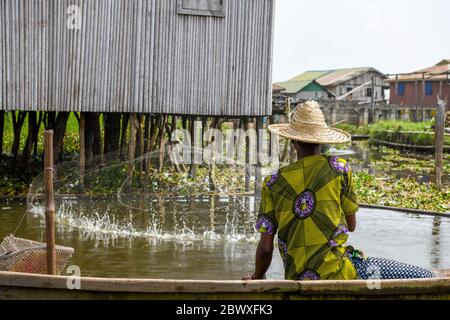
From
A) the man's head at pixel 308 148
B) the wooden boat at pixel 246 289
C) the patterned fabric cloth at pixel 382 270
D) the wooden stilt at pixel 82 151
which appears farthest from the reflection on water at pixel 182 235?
the man's head at pixel 308 148

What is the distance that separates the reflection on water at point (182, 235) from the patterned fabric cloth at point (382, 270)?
12.2 feet

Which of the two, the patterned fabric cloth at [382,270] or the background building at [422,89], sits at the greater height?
the background building at [422,89]

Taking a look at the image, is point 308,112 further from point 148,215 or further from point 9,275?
point 148,215

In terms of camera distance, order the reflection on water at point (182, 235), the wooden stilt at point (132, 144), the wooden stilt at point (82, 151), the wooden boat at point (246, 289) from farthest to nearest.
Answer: the wooden stilt at point (132, 144), the wooden stilt at point (82, 151), the reflection on water at point (182, 235), the wooden boat at point (246, 289)

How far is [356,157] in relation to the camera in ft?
99.0

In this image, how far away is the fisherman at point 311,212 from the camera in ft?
16.0

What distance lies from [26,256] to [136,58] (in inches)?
328

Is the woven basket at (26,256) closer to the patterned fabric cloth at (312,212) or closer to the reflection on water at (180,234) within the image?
the reflection on water at (180,234)

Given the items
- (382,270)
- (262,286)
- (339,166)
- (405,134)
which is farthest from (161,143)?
(405,134)

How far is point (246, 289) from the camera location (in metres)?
5.09

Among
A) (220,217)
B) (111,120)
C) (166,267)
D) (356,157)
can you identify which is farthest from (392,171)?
(166,267)

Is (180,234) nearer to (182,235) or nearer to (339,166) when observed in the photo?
(182,235)

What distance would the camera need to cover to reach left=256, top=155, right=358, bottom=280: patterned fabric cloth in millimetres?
4887
